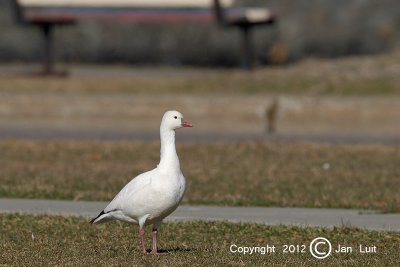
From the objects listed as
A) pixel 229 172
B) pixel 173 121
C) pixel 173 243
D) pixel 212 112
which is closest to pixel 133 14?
pixel 212 112

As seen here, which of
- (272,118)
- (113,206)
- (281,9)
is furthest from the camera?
(281,9)

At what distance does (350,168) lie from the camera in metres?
22.2

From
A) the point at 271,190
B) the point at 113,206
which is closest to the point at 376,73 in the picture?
the point at 271,190

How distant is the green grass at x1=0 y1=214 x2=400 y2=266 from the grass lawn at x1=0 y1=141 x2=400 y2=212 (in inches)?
115

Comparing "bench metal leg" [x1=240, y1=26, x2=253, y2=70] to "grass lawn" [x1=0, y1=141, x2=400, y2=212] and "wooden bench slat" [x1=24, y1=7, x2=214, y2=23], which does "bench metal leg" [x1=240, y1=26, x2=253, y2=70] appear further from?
"grass lawn" [x1=0, y1=141, x2=400, y2=212]

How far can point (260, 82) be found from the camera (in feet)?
112

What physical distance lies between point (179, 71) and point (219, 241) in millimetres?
28403

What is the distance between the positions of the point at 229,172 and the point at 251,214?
5.00 metres

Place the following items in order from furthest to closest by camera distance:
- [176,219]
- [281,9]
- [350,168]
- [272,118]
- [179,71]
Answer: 1. [281,9]
2. [179,71]
3. [272,118]
4. [350,168]
5. [176,219]

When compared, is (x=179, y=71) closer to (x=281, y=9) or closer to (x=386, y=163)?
(x=281, y=9)

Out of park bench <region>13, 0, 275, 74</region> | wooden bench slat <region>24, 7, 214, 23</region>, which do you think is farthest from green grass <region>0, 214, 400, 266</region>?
wooden bench slat <region>24, 7, 214, 23</region>

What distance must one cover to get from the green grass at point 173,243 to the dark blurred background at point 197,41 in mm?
29166

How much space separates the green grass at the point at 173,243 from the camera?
11852 millimetres

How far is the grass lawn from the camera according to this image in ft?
59.6
